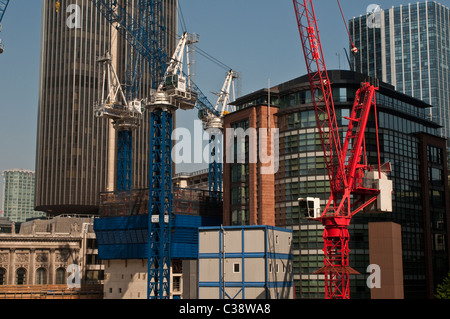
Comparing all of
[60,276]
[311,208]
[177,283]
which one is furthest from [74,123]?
[311,208]

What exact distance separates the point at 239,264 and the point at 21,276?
325ft

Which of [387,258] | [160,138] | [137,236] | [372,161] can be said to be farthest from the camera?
[137,236]

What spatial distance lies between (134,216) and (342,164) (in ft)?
154

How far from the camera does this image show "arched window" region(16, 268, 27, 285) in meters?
135

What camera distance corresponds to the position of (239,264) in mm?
49188

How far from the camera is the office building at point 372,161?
89000 mm

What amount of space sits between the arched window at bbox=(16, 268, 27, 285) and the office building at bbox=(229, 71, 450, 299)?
58685mm

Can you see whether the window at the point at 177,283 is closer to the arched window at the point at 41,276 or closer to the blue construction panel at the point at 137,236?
the blue construction panel at the point at 137,236

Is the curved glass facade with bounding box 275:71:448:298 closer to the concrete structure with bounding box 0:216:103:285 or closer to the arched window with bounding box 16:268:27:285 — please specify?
the concrete structure with bounding box 0:216:103:285

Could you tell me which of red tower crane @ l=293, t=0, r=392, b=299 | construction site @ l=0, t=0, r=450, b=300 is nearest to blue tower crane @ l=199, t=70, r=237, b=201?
construction site @ l=0, t=0, r=450, b=300

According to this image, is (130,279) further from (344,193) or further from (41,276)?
(344,193)
